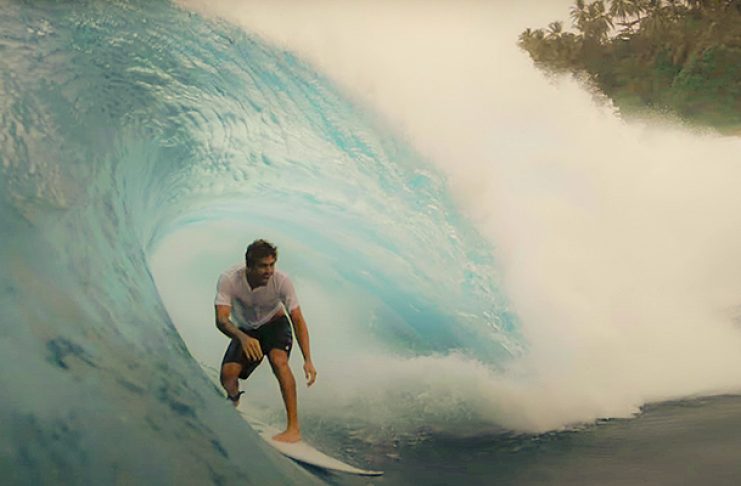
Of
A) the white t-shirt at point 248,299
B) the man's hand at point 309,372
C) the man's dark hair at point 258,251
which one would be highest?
the man's dark hair at point 258,251

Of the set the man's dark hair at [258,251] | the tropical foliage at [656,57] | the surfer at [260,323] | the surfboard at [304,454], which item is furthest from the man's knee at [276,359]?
the tropical foliage at [656,57]

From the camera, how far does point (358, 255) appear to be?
259 centimetres

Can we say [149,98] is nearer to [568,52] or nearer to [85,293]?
[85,293]

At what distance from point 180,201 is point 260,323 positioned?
477mm

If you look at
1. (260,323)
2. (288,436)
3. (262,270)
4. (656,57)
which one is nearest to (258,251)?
(262,270)

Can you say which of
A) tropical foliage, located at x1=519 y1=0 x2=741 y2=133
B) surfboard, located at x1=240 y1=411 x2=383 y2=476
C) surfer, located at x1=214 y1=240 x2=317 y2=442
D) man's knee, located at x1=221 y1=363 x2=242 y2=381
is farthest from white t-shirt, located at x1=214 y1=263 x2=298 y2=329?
tropical foliage, located at x1=519 y1=0 x2=741 y2=133

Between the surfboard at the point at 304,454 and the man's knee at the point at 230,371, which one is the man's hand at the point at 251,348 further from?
the surfboard at the point at 304,454

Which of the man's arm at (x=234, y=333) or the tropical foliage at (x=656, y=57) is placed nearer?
the man's arm at (x=234, y=333)

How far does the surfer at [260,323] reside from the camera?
2453 millimetres

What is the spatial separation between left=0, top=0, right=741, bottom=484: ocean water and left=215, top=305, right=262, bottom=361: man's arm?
37 mm

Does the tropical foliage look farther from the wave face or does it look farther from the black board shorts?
the black board shorts

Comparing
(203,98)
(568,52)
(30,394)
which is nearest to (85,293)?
(30,394)

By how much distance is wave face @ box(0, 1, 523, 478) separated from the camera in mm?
2398

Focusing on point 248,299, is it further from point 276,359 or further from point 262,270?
point 276,359
